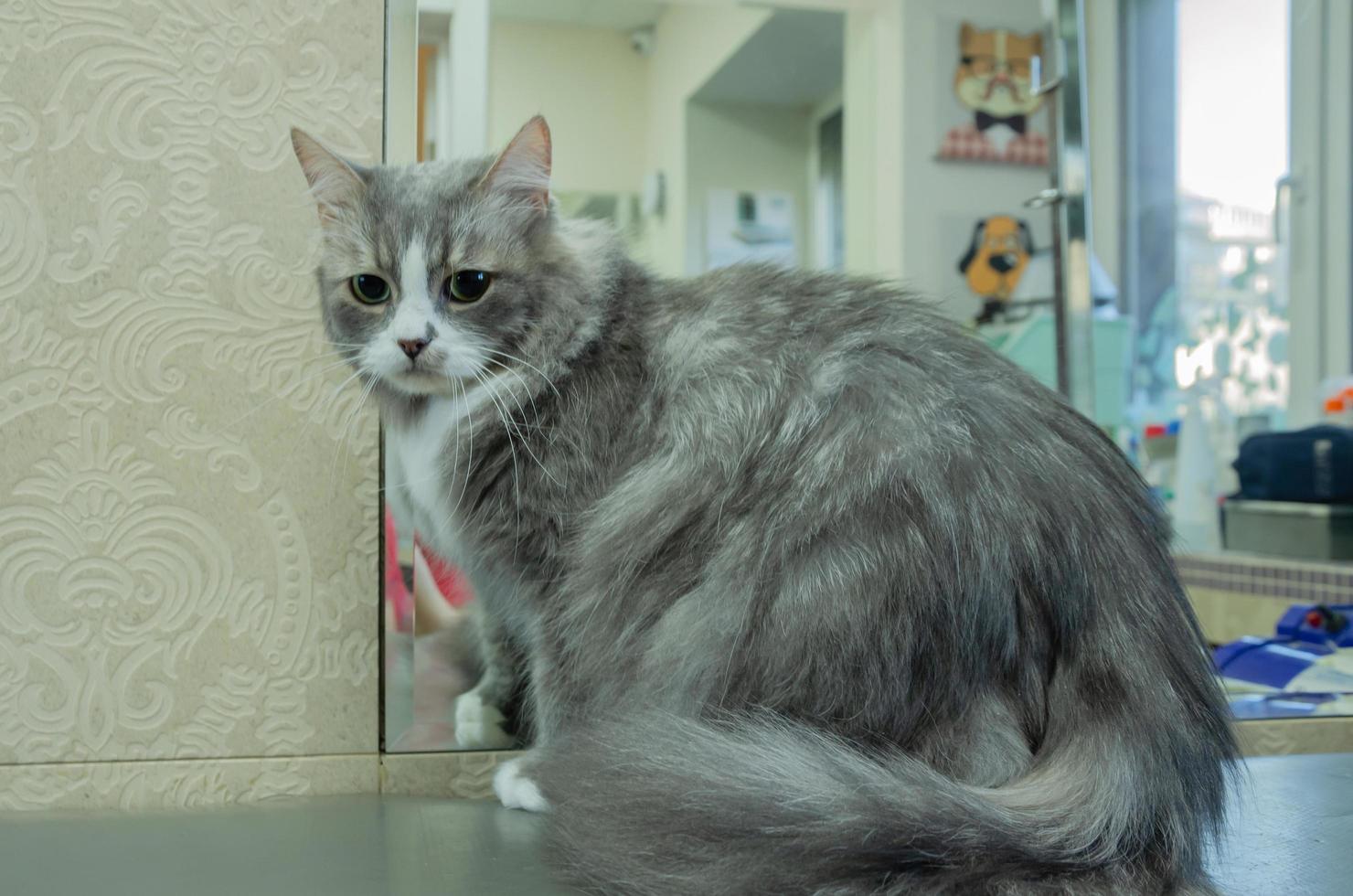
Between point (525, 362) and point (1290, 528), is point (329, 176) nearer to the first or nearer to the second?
point (525, 362)

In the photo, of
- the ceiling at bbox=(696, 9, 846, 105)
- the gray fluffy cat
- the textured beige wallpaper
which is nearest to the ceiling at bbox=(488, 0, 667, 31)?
the ceiling at bbox=(696, 9, 846, 105)

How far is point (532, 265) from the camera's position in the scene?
1.18m

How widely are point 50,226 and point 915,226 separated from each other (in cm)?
152

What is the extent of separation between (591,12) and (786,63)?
366 millimetres

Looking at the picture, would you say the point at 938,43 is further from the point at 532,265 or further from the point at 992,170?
the point at 532,265

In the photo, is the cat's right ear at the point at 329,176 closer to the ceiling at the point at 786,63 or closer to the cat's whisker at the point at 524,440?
the cat's whisker at the point at 524,440

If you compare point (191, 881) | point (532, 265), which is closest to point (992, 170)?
point (532, 265)

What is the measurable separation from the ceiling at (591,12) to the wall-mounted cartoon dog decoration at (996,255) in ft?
2.92

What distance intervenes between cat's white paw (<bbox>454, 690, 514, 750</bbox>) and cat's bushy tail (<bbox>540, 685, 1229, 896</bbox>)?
43 centimetres

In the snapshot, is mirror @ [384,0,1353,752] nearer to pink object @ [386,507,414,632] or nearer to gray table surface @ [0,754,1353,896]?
pink object @ [386,507,414,632]

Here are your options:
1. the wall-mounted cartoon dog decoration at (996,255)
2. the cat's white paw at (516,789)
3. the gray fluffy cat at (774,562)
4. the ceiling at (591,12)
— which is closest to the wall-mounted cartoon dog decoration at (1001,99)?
the wall-mounted cartoon dog decoration at (996,255)

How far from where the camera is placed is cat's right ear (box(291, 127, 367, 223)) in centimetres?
117

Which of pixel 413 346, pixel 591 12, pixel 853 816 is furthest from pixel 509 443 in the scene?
pixel 591 12

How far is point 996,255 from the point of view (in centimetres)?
221
